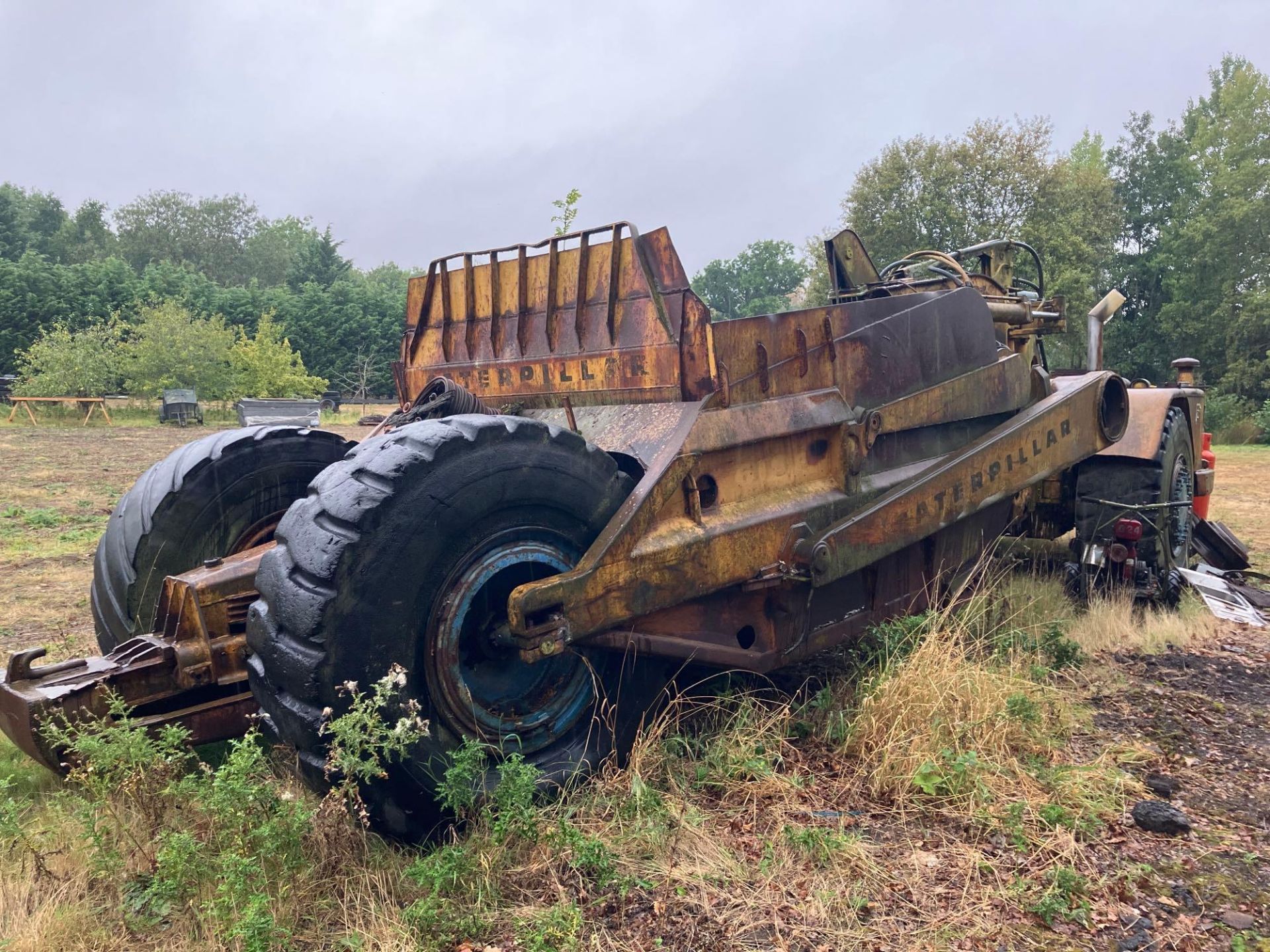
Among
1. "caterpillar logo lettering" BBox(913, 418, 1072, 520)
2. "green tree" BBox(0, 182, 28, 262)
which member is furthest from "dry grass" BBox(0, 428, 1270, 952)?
"green tree" BBox(0, 182, 28, 262)

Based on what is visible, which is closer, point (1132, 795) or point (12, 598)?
point (1132, 795)

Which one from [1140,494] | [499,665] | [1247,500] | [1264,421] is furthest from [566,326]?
[1264,421]

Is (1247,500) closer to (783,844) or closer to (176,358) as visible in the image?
(783,844)

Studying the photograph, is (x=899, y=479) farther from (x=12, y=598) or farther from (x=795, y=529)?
(x=12, y=598)

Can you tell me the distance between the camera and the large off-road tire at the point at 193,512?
12.4 feet

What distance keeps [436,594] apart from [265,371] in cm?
3464

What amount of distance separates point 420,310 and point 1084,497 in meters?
4.18

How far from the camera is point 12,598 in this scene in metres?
6.23

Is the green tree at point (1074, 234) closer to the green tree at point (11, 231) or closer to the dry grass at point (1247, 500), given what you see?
the dry grass at point (1247, 500)

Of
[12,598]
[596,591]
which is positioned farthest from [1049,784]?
[12,598]

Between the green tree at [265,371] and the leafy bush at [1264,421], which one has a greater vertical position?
the green tree at [265,371]

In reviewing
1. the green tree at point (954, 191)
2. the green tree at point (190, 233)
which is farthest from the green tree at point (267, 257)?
the green tree at point (954, 191)

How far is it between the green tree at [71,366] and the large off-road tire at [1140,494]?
3134cm

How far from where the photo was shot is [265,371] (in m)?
34.5
